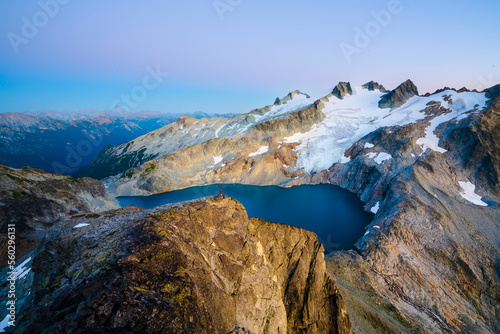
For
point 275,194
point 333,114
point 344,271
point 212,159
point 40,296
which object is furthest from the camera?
point 333,114

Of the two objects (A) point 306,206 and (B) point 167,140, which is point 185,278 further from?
(B) point 167,140

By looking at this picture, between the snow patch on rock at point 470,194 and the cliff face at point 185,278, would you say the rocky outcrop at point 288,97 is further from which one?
the cliff face at point 185,278

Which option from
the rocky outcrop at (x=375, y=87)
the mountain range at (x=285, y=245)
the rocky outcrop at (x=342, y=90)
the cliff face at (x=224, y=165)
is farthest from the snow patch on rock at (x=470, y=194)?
the rocky outcrop at (x=375, y=87)

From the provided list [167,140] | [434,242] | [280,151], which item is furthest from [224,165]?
[434,242]

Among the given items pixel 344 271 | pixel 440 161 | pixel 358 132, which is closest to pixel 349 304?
pixel 344 271

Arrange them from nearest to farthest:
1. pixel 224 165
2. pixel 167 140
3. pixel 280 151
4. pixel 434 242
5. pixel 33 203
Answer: pixel 33 203 < pixel 434 242 < pixel 224 165 < pixel 280 151 < pixel 167 140

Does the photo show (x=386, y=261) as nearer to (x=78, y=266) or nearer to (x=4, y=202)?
(x=78, y=266)

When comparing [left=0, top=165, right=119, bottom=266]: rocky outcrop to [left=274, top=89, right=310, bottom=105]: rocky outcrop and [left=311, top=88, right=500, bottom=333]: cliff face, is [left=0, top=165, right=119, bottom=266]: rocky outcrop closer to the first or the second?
[left=311, top=88, right=500, bottom=333]: cliff face
